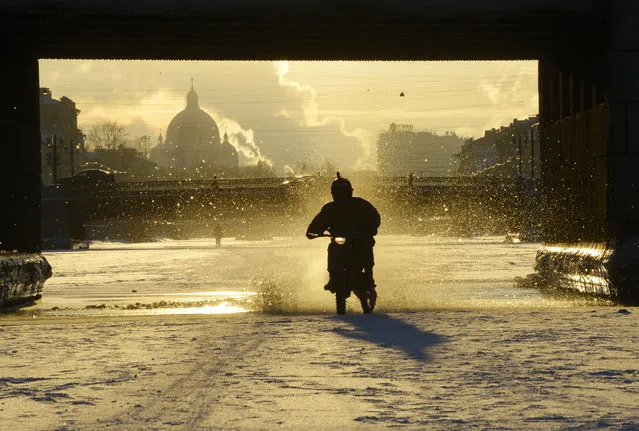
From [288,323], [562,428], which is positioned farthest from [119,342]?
[562,428]

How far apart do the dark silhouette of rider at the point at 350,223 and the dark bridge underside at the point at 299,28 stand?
4.86 meters

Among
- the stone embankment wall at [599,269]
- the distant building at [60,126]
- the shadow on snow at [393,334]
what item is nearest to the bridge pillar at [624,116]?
the stone embankment wall at [599,269]

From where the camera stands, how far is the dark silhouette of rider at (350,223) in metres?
16.5

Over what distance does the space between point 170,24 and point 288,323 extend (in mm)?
8141

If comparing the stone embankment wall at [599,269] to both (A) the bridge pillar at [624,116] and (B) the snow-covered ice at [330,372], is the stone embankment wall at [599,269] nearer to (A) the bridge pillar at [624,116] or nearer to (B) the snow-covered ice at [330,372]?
(A) the bridge pillar at [624,116]

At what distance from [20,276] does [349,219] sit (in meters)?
8.86

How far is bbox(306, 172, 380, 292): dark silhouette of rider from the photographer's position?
54.1ft

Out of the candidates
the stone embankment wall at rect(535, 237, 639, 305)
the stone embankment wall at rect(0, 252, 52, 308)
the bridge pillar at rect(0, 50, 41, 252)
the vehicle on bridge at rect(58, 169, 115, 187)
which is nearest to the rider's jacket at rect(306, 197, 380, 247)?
the stone embankment wall at rect(535, 237, 639, 305)

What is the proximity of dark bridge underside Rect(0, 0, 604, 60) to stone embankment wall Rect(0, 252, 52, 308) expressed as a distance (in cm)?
398

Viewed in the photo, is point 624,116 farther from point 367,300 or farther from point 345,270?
point 345,270

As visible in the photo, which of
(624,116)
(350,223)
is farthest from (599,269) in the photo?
(350,223)

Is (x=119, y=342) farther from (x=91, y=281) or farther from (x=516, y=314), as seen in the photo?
(x=91, y=281)

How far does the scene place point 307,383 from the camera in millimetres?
9117

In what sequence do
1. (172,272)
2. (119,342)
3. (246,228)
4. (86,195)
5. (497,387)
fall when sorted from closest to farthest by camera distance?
(497,387), (119,342), (172,272), (86,195), (246,228)
